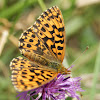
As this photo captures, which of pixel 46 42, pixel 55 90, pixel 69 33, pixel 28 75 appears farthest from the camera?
pixel 69 33

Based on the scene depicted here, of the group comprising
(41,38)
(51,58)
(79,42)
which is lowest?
(51,58)

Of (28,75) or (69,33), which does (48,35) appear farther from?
(69,33)

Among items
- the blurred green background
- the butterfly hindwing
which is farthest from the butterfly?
the blurred green background

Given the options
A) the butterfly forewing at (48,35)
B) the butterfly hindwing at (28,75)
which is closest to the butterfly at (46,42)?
the butterfly forewing at (48,35)

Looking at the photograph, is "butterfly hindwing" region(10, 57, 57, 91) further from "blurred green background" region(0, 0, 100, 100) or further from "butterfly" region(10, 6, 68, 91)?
"blurred green background" region(0, 0, 100, 100)

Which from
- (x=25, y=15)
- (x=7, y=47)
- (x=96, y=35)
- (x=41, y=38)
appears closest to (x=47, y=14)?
(x=41, y=38)

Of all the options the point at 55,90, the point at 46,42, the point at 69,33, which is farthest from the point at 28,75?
the point at 69,33

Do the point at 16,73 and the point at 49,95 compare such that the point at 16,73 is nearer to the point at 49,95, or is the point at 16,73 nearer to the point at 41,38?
the point at 49,95
